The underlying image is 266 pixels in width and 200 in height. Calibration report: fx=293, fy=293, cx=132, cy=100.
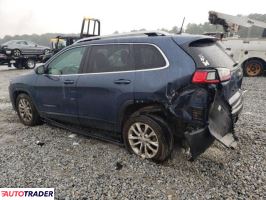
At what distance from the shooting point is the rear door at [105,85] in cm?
422

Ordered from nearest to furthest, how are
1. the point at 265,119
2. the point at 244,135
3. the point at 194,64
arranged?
the point at 194,64 < the point at 244,135 < the point at 265,119

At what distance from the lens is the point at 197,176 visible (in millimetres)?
3781

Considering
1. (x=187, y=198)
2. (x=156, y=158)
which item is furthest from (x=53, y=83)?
(x=187, y=198)

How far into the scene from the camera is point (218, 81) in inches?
144

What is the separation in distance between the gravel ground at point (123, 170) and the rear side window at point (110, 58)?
130cm

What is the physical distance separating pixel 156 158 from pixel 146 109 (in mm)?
701

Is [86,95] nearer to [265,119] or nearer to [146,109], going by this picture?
[146,109]

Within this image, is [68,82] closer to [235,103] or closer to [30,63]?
[235,103]

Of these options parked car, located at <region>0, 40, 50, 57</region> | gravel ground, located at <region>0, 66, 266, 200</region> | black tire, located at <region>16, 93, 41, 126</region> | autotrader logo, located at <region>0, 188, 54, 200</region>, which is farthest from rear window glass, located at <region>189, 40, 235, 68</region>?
parked car, located at <region>0, 40, 50, 57</region>

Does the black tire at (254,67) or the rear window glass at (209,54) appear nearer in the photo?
the rear window glass at (209,54)

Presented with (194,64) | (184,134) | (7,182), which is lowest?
(7,182)

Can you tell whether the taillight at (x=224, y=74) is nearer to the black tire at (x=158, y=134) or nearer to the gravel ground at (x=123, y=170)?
the black tire at (x=158, y=134)

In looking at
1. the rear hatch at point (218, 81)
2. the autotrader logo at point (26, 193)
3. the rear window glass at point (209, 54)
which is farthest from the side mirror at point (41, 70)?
the rear window glass at point (209, 54)

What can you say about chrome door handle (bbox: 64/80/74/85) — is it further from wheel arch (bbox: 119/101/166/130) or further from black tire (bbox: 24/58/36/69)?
black tire (bbox: 24/58/36/69)
